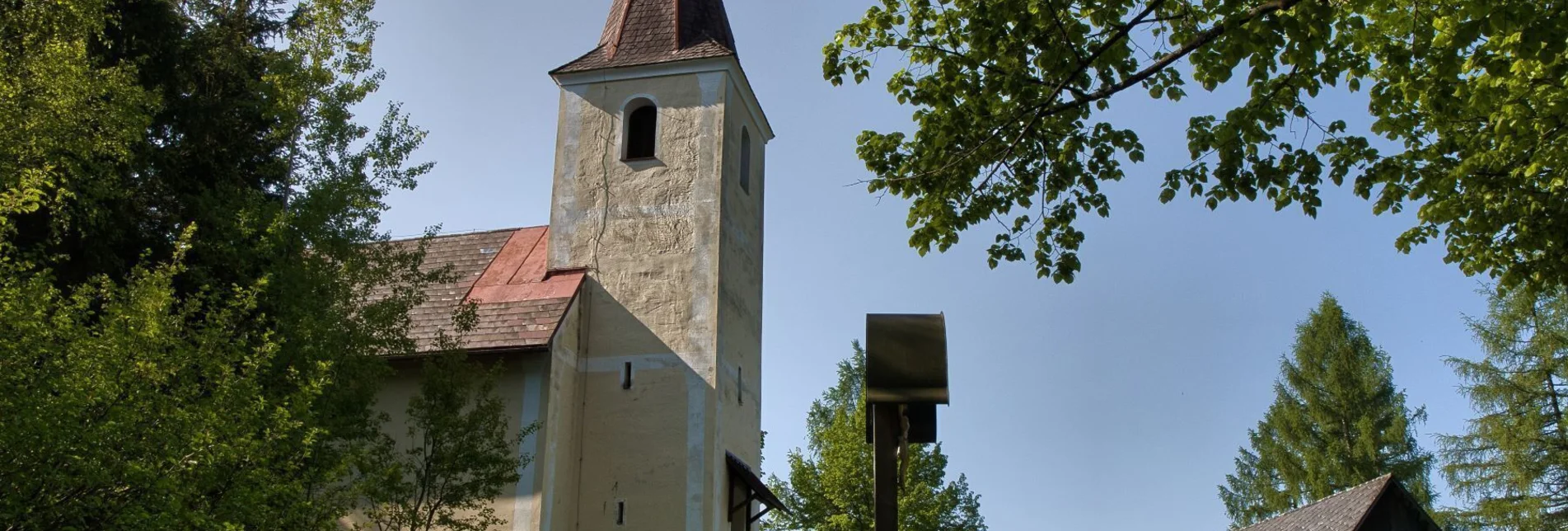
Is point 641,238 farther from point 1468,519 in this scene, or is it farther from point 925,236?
point 1468,519

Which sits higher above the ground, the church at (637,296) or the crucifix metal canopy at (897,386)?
the church at (637,296)

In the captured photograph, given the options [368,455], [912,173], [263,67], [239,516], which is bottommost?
[239,516]

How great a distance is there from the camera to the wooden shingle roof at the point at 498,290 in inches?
738

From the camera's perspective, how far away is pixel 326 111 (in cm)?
1611

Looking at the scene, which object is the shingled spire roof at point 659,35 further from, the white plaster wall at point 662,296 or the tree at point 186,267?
the tree at point 186,267

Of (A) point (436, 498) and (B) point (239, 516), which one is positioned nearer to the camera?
(B) point (239, 516)

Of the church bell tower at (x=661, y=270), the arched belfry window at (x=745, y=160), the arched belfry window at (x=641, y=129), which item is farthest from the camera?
the arched belfry window at (x=745, y=160)

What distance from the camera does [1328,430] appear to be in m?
32.5

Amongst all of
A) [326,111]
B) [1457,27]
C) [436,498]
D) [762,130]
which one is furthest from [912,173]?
[762,130]

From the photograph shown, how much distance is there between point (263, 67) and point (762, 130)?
9.51m

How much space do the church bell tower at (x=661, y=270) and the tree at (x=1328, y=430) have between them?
17.3 m

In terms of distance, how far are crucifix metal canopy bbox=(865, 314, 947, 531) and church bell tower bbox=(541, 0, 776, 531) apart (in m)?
14.0

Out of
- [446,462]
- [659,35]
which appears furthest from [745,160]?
[446,462]

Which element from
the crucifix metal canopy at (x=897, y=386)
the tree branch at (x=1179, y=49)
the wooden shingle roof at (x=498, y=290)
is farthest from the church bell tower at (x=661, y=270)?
the crucifix metal canopy at (x=897, y=386)
